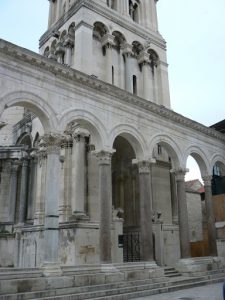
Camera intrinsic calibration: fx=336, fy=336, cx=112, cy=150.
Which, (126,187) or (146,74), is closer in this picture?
(126,187)

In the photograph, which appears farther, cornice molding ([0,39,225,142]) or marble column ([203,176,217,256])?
marble column ([203,176,217,256])

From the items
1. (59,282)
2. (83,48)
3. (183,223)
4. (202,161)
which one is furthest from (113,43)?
(59,282)

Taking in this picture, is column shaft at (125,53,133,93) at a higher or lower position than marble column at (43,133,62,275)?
higher

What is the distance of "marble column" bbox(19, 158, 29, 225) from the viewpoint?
770 inches

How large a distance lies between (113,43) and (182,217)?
12.2 m

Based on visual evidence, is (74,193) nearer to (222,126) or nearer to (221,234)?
(221,234)

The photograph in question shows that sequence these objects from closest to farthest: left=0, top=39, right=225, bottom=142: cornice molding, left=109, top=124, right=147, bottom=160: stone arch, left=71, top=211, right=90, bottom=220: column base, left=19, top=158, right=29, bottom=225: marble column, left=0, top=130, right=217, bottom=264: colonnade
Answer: left=0, top=39, right=225, bottom=142: cornice molding
left=0, top=130, right=217, bottom=264: colonnade
left=71, top=211, right=90, bottom=220: column base
left=109, top=124, right=147, bottom=160: stone arch
left=19, top=158, right=29, bottom=225: marble column

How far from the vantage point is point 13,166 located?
2158 cm

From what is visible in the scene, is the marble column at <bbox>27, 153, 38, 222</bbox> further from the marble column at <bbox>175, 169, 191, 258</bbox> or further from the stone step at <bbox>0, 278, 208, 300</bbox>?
the stone step at <bbox>0, 278, 208, 300</bbox>

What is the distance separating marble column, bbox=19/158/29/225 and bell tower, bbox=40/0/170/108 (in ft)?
22.6

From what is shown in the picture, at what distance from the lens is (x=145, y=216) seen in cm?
1530

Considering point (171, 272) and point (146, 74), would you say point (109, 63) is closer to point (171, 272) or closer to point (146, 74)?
point (146, 74)

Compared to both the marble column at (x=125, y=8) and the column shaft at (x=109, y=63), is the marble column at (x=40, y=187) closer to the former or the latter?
the column shaft at (x=109, y=63)

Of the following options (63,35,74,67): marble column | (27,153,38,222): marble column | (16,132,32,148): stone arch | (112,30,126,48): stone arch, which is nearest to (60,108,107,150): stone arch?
(27,153,38,222): marble column
